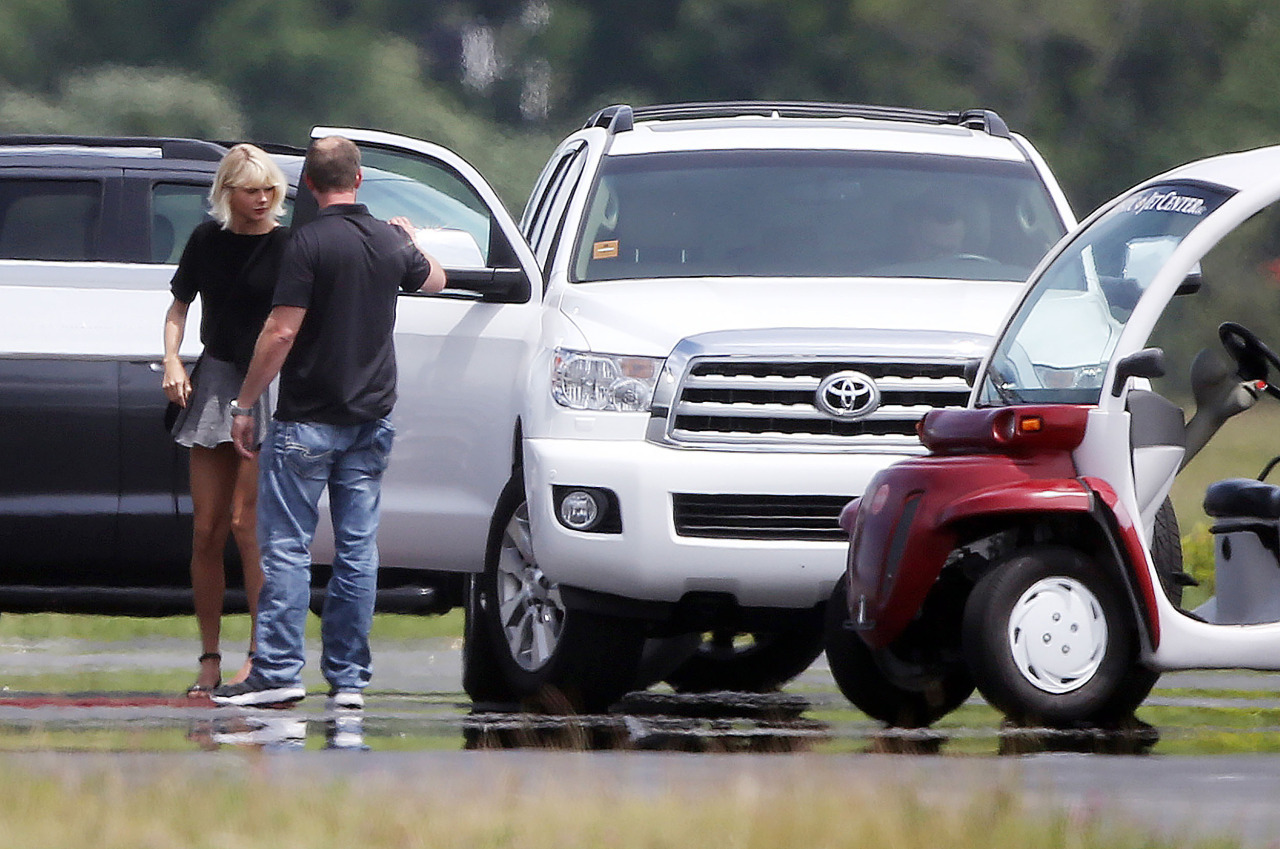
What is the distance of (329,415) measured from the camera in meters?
8.62

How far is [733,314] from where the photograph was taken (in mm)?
8766

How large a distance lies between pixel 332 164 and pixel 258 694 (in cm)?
168

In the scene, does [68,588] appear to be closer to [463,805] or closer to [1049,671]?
[1049,671]

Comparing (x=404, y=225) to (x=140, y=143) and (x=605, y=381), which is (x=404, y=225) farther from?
(x=140, y=143)

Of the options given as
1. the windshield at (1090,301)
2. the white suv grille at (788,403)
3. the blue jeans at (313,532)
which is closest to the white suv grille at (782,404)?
the white suv grille at (788,403)

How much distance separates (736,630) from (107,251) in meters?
2.87

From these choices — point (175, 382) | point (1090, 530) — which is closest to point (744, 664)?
point (175, 382)

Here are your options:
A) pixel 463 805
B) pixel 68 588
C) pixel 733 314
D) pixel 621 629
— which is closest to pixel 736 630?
pixel 621 629

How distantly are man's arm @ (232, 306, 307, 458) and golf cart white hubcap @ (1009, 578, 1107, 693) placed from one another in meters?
2.45

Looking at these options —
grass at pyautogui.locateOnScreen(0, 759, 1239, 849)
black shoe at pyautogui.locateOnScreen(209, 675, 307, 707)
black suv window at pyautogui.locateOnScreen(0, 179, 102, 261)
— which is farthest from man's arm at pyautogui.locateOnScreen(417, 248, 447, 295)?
grass at pyautogui.locateOnScreen(0, 759, 1239, 849)

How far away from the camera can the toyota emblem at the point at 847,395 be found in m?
8.54

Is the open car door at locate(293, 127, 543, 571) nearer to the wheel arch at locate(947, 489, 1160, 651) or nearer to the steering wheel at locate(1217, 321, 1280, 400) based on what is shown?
the wheel arch at locate(947, 489, 1160, 651)

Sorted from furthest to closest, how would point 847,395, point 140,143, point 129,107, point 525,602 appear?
point 129,107 → point 140,143 → point 525,602 → point 847,395

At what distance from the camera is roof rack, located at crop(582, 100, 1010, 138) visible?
10.4 m
